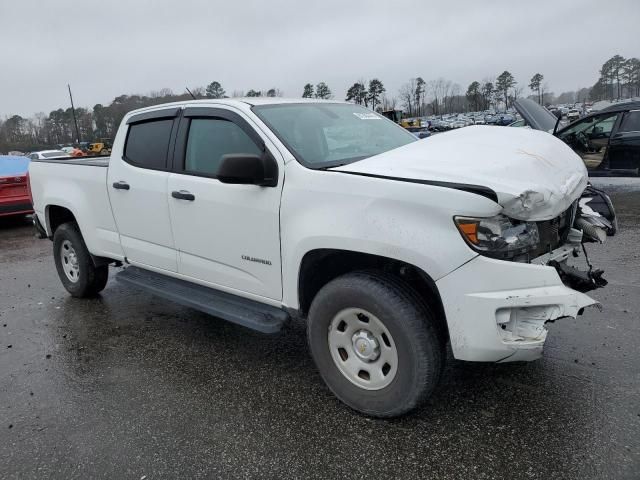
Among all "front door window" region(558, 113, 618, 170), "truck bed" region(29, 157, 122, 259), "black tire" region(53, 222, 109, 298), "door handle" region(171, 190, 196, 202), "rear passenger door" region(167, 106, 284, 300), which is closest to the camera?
"rear passenger door" region(167, 106, 284, 300)

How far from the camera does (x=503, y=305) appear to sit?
2.42m

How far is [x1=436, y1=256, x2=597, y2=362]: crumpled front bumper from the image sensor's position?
243cm

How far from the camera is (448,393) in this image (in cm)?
323

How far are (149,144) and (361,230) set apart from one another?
2.36 metres

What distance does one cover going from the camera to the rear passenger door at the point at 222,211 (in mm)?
3266

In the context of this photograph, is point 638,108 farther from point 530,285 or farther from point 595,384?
point 530,285

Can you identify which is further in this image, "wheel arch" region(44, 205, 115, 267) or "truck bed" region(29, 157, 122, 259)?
"wheel arch" region(44, 205, 115, 267)

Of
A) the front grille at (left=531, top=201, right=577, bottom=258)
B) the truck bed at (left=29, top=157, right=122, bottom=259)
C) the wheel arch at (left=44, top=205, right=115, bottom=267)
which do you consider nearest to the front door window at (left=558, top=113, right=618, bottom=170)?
the front grille at (left=531, top=201, right=577, bottom=258)

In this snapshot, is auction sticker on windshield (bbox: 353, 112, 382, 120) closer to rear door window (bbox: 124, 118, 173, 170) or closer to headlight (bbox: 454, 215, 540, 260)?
rear door window (bbox: 124, 118, 173, 170)

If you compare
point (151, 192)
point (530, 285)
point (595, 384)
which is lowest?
point (595, 384)

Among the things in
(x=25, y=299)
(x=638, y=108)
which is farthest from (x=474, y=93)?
(x=25, y=299)

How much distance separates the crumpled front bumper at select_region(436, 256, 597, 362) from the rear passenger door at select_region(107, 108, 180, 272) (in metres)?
2.37

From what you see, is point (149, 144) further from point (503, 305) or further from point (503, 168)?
point (503, 305)

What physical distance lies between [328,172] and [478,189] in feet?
2.89
